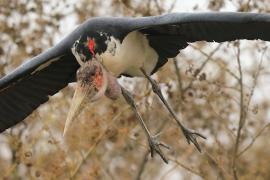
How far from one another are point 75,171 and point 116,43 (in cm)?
155

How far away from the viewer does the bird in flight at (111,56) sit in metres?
7.93

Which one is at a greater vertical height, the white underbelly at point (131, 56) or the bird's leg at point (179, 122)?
the white underbelly at point (131, 56)

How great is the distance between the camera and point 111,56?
27.8 ft

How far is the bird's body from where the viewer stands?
7852mm

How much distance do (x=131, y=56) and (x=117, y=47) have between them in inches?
14.1

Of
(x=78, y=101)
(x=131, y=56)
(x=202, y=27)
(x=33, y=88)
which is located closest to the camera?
(x=202, y=27)

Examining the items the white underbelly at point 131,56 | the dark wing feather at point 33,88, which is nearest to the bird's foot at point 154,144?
the white underbelly at point 131,56

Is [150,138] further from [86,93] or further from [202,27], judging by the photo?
[202,27]

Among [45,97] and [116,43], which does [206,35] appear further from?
[45,97]

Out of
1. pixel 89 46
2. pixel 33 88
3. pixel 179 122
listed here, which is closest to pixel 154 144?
pixel 179 122

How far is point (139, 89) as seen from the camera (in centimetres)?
1086

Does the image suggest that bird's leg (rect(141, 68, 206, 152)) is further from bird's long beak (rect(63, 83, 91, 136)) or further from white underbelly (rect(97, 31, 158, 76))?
bird's long beak (rect(63, 83, 91, 136))

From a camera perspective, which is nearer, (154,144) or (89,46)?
(89,46)

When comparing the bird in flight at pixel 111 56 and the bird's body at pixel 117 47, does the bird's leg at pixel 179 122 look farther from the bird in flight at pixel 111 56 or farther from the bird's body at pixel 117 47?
the bird's body at pixel 117 47
